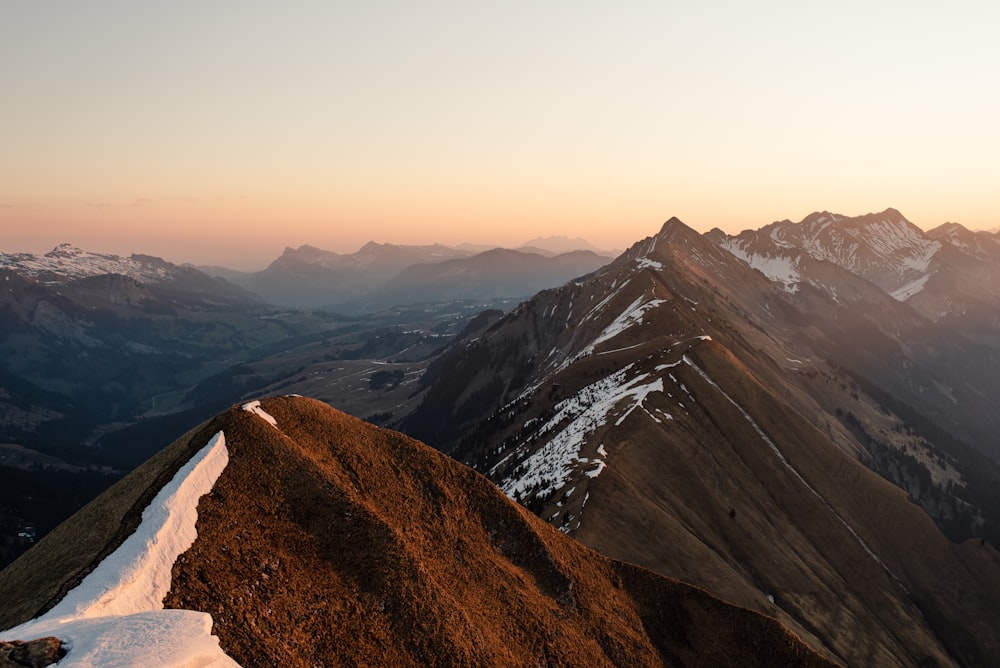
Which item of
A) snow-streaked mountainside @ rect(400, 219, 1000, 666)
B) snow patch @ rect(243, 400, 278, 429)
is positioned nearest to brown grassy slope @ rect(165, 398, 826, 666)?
snow patch @ rect(243, 400, 278, 429)

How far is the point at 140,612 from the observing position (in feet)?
99.4

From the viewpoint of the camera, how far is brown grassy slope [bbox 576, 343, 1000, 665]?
96.2m

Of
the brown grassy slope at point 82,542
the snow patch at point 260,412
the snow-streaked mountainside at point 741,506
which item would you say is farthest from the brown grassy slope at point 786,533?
the brown grassy slope at point 82,542

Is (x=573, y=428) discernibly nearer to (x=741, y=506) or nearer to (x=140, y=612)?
(x=741, y=506)

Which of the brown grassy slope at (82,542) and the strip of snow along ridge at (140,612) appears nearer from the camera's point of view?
the strip of snow along ridge at (140,612)

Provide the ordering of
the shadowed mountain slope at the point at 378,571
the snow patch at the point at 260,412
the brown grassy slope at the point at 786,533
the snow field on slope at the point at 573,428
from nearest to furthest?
the shadowed mountain slope at the point at 378,571
the snow patch at the point at 260,412
the brown grassy slope at the point at 786,533
the snow field on slope at the point at 573,428

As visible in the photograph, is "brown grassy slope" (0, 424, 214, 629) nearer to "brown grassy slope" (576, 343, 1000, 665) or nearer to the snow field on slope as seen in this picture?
"brown grassy slope" (576, 343, 1000, 665)

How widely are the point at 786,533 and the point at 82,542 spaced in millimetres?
136945

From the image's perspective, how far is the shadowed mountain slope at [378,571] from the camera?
34781mm

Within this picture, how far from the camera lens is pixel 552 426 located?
159750 mm

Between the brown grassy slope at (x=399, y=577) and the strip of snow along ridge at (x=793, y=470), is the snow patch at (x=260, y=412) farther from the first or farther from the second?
the strip of snow along ridge at (x=793, y=470)

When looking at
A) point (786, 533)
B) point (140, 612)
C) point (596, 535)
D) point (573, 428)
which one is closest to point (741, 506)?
point (786, 533)

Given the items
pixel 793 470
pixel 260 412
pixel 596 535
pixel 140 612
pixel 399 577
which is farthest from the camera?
pixel 793 470

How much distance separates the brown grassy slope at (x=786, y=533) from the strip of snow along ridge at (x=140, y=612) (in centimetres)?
6199
